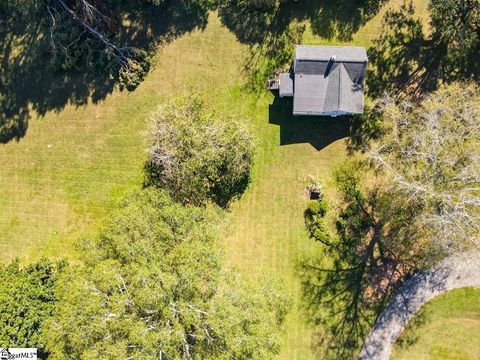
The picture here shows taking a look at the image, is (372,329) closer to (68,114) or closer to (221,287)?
(221,287)

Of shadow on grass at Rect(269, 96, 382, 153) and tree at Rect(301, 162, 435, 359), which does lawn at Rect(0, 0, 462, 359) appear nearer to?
shadow on grass at Rect(269, 96, 382, 153)

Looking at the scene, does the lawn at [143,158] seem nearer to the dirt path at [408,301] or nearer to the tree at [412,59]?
the tree at [412,59]

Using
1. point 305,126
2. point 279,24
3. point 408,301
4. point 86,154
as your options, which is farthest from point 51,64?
point 408,301

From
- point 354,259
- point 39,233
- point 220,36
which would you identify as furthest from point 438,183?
point 39,233

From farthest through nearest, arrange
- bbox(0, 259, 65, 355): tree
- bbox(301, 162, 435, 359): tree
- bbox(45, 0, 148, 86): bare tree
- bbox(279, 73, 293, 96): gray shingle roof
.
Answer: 1. bbox(45, 0, 148, 86): bare tree
2. bbox(301, 162, 435, 359): tree
3. bbox(279, 73, 293, 96): gray shingle roof
4. bbox(0, 259, 65, 355): tree

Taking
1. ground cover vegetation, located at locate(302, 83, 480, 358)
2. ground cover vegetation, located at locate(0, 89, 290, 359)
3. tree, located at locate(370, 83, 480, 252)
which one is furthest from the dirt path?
ground cover vegetation, located at locate(0, 89, 290, 359)

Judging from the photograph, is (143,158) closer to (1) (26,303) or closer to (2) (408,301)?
(1) (26,303)

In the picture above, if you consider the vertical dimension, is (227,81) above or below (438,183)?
above
